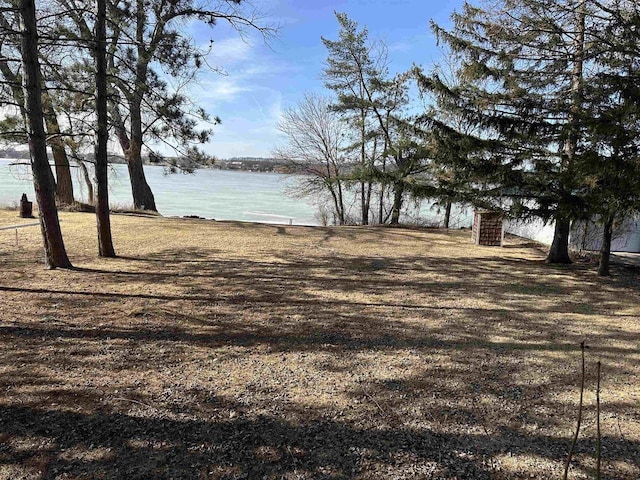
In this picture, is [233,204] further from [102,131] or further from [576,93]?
[576,93]

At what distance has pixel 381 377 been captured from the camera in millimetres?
2982

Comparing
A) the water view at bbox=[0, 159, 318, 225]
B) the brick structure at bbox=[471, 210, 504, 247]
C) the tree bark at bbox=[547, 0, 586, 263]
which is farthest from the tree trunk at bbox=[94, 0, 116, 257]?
the water view at bbox=[0, 159, 318, 225]

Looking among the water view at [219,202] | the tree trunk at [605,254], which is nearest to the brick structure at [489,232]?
the tree trunk at [605,254]

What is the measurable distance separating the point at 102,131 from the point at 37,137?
109 centimetres

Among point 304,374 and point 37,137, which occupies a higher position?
point 37,137

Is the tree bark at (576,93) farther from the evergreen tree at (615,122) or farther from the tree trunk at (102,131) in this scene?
the tree trunk at (102,131)

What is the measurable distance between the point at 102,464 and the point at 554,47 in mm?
8058

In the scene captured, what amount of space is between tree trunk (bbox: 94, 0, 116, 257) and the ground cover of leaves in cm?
75

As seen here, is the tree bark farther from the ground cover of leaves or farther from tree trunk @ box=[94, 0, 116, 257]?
tree trunk @ box=[94, 0, 116, 257]

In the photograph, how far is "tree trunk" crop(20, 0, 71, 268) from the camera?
16.6ft

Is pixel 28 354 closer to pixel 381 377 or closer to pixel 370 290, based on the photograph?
pixel 381 377

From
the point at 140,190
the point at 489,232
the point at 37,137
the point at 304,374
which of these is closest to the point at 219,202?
the point at 140,190

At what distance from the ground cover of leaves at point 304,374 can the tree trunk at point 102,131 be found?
2.45 ft

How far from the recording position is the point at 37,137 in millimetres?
5289
